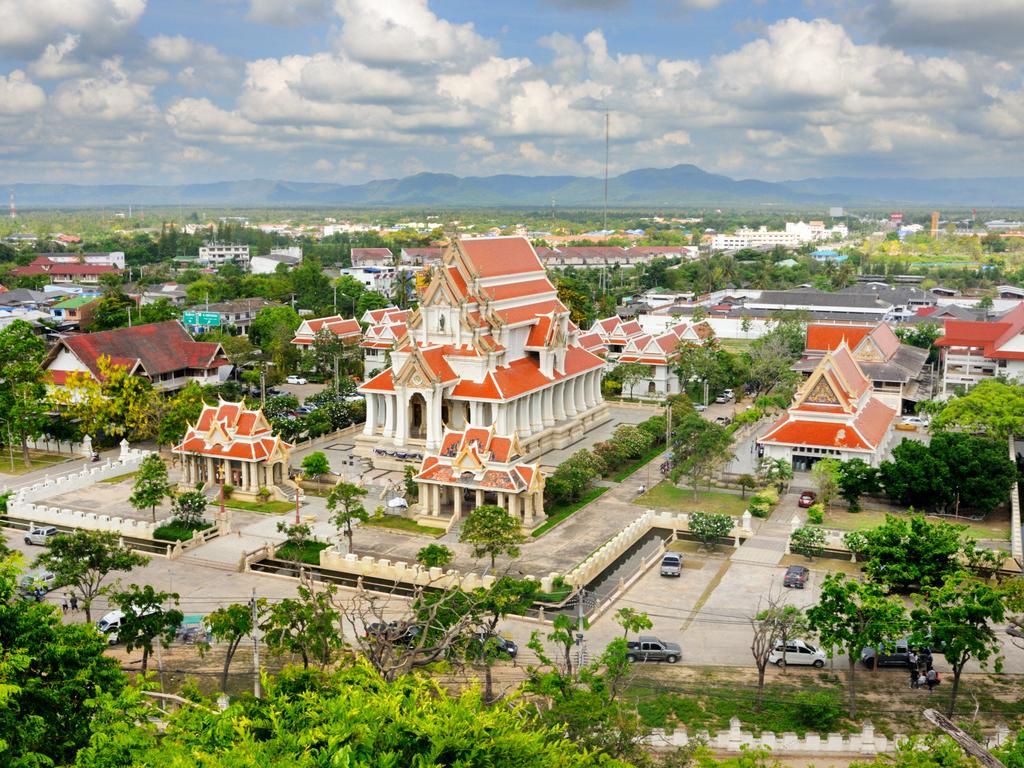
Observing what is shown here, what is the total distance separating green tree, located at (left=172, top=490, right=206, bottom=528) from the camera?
124 ft

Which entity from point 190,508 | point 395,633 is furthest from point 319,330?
point 395,633

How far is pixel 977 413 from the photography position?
159 feet

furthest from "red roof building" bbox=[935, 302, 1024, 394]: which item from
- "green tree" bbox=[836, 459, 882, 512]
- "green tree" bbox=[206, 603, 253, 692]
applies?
"green tree" bbox=[206, 603, 253, 692]

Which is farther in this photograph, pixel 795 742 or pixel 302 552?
pixel 302 552

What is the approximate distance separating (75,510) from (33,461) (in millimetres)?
11503

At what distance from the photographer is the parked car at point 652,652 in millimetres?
27094

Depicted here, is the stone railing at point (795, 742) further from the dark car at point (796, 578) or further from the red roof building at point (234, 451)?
the red roof building at point (234, 451)

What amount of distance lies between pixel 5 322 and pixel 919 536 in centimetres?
7625

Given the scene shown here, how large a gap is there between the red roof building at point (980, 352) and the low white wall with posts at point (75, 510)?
5082 cm

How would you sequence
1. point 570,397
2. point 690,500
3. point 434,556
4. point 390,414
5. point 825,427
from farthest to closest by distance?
point 570,397, point 390,414, point 825,427, point 690,500, point 434,556

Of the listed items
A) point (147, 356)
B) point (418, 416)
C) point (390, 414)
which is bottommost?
point (418, 416)

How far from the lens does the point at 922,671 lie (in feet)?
85.9

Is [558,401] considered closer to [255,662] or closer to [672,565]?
[672,565]

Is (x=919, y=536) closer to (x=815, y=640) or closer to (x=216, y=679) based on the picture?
(x=815, y=640)
